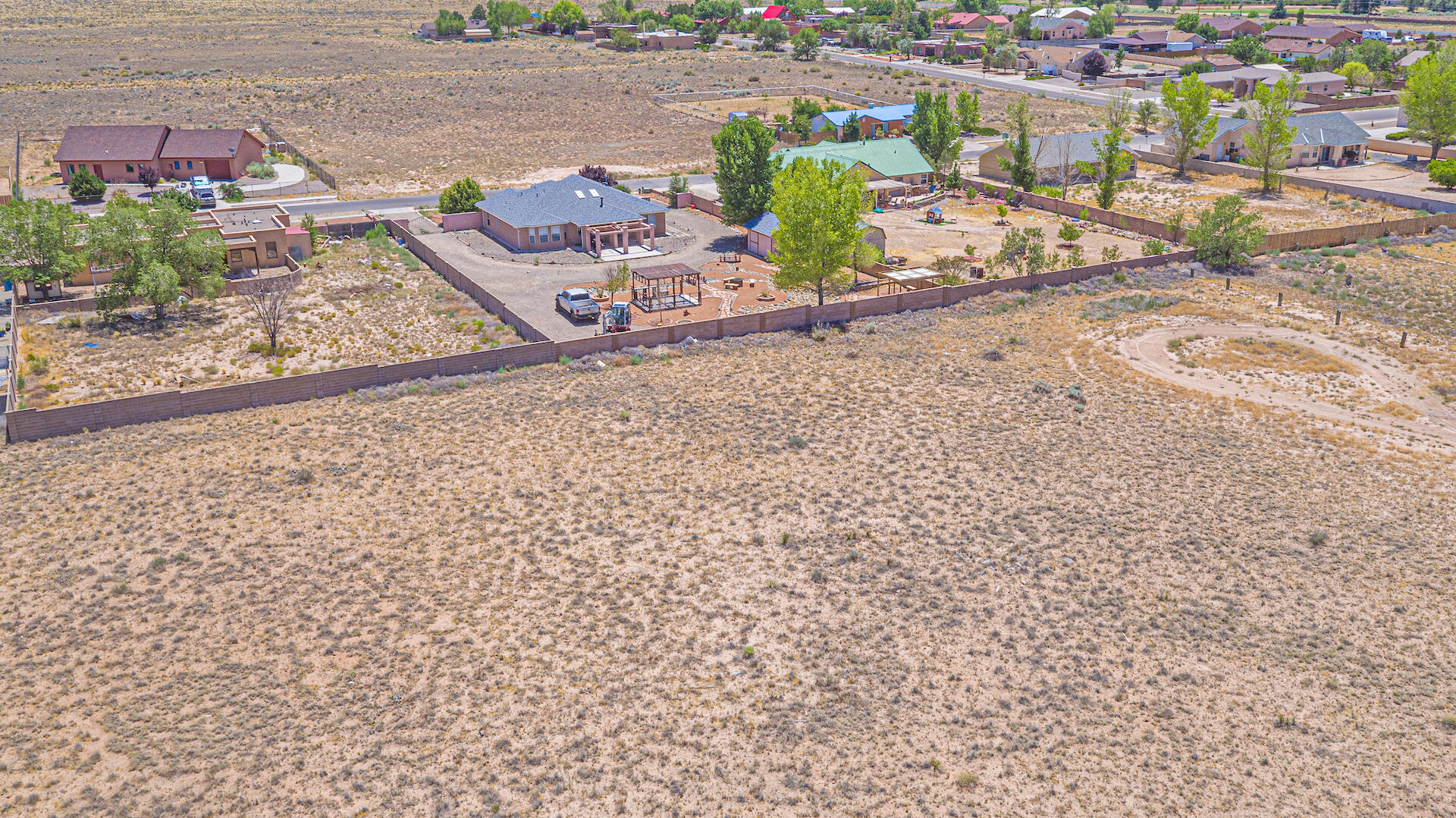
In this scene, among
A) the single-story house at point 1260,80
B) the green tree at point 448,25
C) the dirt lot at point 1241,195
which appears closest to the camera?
the dirt lot at point 1241,195

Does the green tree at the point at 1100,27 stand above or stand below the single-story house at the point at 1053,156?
above

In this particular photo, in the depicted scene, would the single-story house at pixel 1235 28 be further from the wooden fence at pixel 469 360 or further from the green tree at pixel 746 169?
the wooden fence at pixel 469 360

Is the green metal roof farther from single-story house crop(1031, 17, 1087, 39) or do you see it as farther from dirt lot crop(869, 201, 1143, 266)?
single-story house crop(1031, 17, 1087, 39)

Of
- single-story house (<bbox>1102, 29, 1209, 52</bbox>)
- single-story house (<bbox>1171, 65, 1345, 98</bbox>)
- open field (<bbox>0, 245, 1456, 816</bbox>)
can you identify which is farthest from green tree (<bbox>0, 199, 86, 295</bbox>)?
single-story house (<bbox>1102, 29, 1209, 52</bbox>)

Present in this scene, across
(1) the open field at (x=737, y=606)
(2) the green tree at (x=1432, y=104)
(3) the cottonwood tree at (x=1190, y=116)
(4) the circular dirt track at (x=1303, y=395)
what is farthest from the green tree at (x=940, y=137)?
(1) the open field at (x=737, y=606)

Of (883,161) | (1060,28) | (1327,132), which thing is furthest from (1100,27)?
(883,161)

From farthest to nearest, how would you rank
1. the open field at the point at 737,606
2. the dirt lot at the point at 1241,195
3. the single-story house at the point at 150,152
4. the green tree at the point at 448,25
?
the green tree at the point at 448,25, the single-story house at the point at 150,152, the dirt lot at the point at 1241,195, the open field at the point at 737,606

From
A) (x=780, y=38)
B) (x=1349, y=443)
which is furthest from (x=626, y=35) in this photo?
(x=1349, y=443)

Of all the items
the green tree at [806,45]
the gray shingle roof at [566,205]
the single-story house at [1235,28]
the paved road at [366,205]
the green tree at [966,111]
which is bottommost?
the paved road at [366,205]
